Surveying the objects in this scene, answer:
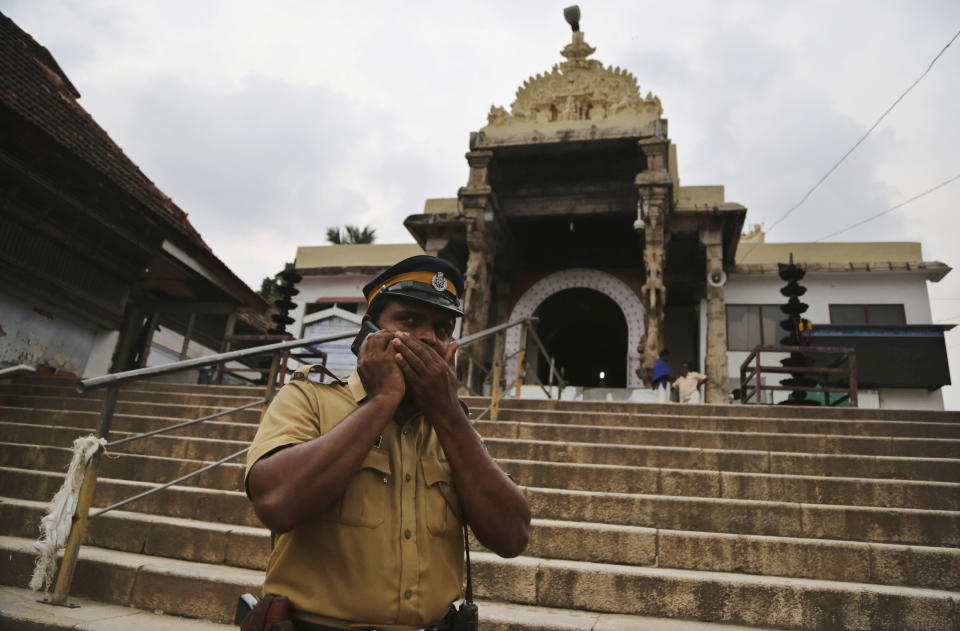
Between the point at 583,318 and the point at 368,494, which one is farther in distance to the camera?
the point at 583,318

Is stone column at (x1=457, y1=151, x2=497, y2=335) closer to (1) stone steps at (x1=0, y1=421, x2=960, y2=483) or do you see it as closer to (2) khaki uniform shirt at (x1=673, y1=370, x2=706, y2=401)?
(2) khaki uniform shirt at (x1=673, y1=370, x2=706, y2=401)

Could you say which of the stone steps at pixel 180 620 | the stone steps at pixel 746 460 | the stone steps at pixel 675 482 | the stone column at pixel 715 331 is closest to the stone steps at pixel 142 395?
the stone steps at pixel 675 482

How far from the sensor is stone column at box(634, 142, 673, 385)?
32.7ft

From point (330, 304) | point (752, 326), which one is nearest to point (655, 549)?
point (752, 326)

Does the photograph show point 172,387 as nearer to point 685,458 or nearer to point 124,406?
point 124,406

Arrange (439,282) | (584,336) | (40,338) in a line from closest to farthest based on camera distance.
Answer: (439,282) → (40,338) → (584,336)

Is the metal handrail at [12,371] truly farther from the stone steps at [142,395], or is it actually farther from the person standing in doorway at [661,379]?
the person standing in doorway at [661,379]

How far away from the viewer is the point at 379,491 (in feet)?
4.57

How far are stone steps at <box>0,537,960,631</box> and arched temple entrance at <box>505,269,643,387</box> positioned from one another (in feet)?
30.0

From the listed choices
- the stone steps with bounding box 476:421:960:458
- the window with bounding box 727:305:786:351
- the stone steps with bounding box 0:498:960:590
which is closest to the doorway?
the window with bounding box 727:305:786:351

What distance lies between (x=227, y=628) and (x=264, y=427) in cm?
206

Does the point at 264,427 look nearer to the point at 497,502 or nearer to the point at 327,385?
the point at 327,385

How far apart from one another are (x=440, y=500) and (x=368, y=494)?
0.20 meters

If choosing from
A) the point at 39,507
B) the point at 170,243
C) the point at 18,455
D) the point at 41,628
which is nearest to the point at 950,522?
the point at 41,628
